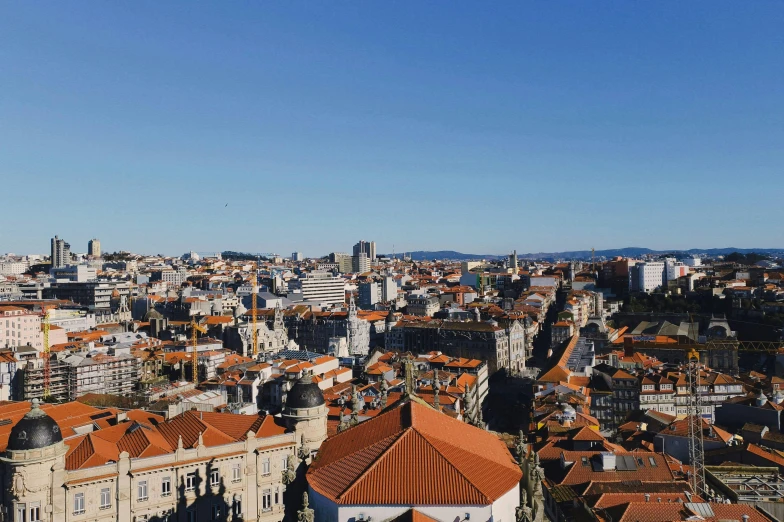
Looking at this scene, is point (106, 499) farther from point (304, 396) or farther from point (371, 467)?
point (371, 467)

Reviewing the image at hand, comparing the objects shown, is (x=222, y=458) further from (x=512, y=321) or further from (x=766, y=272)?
(x=766, y=272)

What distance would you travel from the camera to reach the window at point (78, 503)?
25.8m

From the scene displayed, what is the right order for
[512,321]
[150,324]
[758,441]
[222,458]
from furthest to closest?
[150,324]
[512,321]
[758,441]
[222,458]

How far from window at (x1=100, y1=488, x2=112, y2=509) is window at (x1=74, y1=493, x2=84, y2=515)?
0.75 meters

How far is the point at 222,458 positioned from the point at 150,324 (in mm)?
79390

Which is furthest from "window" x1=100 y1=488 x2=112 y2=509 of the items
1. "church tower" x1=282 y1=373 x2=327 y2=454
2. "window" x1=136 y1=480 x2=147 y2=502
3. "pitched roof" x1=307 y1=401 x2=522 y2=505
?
"pitched roof" x1=307 y1=401 x2=522 y2=505

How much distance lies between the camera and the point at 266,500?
30312mm

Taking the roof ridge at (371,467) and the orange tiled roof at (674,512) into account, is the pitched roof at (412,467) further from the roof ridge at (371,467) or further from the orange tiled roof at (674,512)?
the orange tiled roof at (674,512)

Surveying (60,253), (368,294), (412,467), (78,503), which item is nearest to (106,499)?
(78,503)

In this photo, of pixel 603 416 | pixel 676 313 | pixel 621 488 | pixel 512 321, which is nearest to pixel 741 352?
pixel 676 313

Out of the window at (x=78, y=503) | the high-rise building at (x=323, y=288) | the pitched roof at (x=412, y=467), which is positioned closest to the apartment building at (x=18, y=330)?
the window at (x=78, y=503)

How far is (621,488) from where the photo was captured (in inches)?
1235

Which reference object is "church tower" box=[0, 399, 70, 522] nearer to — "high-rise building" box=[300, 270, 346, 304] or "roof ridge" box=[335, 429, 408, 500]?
"roof ridge" box=[335, 429, 408, 500]

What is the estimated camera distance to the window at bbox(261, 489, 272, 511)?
30234 mm
